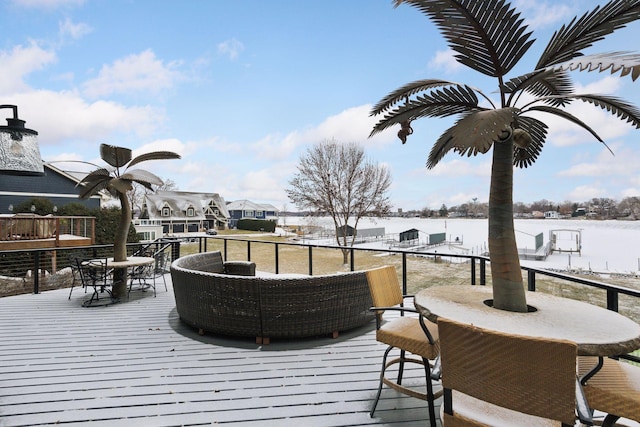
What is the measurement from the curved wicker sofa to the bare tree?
16504mm

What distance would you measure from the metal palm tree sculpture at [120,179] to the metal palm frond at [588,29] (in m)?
5.47

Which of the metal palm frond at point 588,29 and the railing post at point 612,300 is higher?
the metal palm frond at point 588,29

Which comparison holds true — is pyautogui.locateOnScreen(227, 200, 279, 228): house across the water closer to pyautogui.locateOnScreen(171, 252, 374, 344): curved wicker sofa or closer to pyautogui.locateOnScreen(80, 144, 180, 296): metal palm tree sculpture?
pyautogui.locateOnScreen(80, 144, 180, 296): metal palm tree sculpture

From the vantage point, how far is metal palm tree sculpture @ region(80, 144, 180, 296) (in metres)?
5.42

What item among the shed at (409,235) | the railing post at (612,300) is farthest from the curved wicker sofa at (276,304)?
the shed at (409,235)

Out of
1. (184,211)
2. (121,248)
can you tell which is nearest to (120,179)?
(121,248)

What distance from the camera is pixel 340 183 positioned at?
20.4 m

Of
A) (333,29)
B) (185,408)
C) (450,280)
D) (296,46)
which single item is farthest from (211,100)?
(450,280)

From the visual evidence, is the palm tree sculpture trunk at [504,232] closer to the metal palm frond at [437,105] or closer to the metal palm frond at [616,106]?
Result: the metal palm frond at [437,105]

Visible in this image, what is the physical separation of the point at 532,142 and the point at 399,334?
67.7 inches

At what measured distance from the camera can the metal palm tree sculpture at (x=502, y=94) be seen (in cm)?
161

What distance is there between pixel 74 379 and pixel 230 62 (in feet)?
27.1

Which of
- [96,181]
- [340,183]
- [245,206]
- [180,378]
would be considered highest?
[340,183]

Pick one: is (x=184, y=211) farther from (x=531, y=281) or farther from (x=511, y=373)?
(x=511, y=373)
